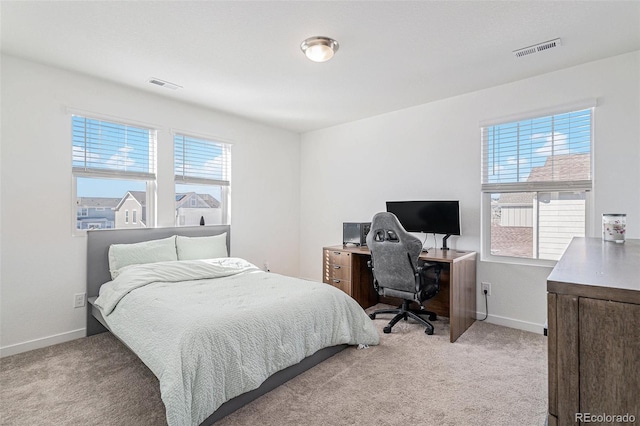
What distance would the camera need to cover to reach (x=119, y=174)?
3.32 meters

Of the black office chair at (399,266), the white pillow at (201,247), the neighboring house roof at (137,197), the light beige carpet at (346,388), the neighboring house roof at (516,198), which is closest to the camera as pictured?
the light beige carpet at (346,388)

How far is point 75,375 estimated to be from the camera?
2.36 meters

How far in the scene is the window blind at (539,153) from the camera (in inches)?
115

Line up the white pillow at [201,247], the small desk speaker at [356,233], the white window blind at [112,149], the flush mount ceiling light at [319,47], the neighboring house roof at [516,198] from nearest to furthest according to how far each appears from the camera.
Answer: the flush mount ceiling light at [319,47] → the white window blind at [112,149] → the neighboring house roof at [516,198] → the white pillow at [201,247] → the small desk speaker at [356,233]

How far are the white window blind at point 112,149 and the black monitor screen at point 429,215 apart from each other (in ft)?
9.43

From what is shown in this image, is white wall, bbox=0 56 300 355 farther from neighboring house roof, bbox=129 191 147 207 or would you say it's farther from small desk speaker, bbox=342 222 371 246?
small desk speaker, bbox=342 222 371 246

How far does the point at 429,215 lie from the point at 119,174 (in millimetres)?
3366

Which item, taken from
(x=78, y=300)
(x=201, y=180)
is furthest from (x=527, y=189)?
(x=78, y=300)

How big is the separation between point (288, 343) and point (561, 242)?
2.73 meters

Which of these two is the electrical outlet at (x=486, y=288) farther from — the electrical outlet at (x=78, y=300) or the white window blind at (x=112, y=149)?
the electrical outlet at (x=78, y=300)

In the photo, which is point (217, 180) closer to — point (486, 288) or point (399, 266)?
point (399, 266)

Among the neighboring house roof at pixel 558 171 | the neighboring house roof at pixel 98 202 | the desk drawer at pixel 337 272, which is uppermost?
the neighboring house roof at pixel 558 171

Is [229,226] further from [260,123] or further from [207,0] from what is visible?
[207,0]

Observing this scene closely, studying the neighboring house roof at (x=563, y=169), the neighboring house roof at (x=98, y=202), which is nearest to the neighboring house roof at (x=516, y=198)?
the neighboring house roof at (x=563, y=169)
